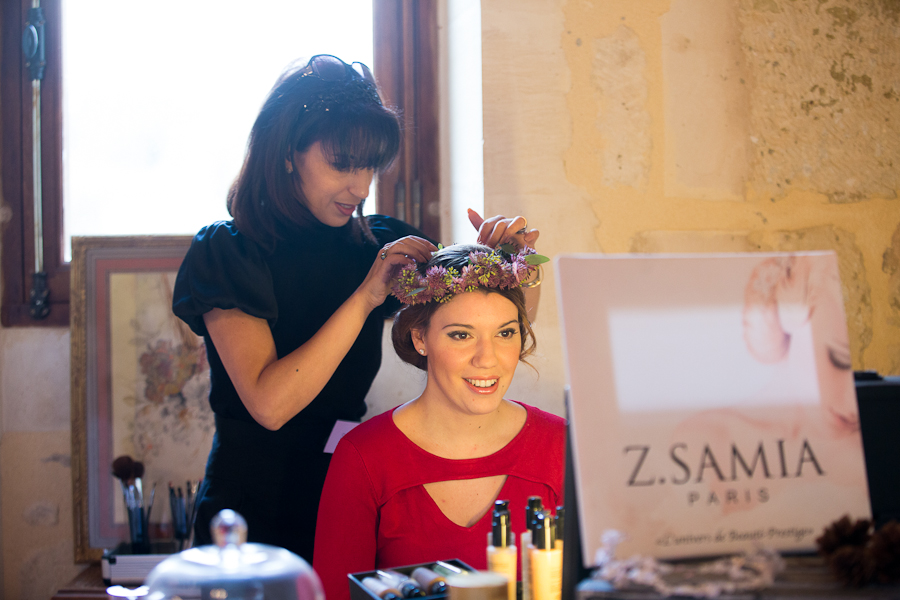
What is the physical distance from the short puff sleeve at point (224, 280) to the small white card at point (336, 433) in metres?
0.27

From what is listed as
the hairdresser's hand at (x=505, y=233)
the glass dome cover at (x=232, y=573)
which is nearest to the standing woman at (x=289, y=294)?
the hairdresser's hand at (x=505, y=233)

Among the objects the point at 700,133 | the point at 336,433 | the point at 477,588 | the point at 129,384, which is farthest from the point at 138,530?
the point at 700,133

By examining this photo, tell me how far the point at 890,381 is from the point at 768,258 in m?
0.23

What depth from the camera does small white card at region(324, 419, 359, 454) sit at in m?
1.43

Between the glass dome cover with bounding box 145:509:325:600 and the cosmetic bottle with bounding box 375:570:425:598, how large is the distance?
0.14 metres

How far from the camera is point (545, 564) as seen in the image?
80 cm

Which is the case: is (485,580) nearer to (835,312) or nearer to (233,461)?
(835,312)

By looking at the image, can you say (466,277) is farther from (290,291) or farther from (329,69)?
(329,69)

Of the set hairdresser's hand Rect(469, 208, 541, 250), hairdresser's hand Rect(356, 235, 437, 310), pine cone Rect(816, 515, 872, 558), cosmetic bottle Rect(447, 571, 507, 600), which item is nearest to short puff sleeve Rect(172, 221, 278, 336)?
hairdresser's hand Rect(356, 235, 437, 310)

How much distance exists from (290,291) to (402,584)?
0.81 metres

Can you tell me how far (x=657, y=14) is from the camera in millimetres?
1734

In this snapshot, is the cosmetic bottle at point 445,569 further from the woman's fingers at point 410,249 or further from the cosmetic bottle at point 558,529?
the woman's fingers at point 410,249

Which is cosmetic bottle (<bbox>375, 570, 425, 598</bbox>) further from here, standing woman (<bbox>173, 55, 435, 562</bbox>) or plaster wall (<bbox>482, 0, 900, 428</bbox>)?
plaster wall (<bbox>482, 0, 900, 428</bbox>)

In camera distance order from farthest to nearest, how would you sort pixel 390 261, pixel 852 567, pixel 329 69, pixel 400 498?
1. pixel 329 69
2. pixel 390 261
3. pixel 400 498
4. pixel 852 567
